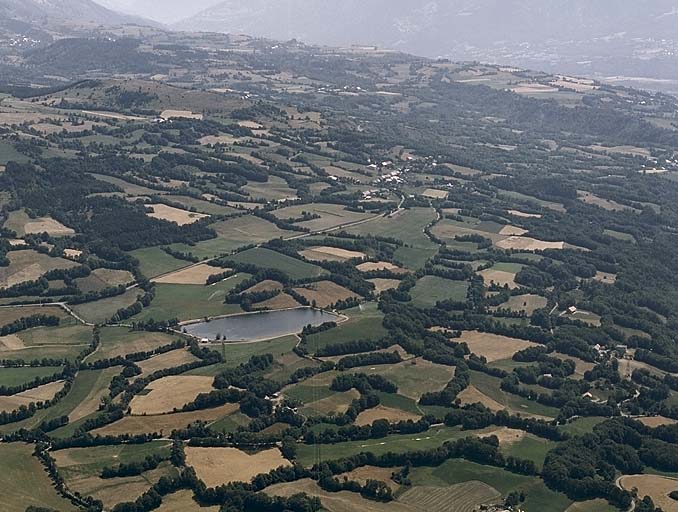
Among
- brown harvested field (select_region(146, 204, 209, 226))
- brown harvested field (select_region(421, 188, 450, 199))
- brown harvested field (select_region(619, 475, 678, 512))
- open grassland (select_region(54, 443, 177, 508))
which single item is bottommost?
open grassland (select_region(54, 443, 177, 508))

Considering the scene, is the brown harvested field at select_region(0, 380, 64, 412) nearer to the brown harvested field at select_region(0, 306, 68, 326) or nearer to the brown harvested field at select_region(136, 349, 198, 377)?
the brown harvested field at select_region(136, 349, 198, 377)

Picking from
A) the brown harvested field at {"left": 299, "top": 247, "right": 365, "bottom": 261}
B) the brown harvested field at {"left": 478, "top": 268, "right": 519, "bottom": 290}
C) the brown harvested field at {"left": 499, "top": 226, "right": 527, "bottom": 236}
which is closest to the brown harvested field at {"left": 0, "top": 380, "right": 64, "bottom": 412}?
the brown harvested field at {"left": 299, "top": 247, "right": 365, "bottom": 261}

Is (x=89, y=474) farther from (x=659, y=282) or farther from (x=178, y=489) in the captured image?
(x=659, y=282)

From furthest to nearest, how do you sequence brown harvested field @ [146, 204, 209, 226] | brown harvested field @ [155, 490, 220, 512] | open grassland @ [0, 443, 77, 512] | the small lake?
brown harvested field @ [146, 204, 209, 226]
the small lake
brown harvested field @ [155, 490, 220, 512]
open grassland @ [0, 443, 77, 512]

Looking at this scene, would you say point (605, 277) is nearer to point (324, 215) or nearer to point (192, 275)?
point (324, 215)

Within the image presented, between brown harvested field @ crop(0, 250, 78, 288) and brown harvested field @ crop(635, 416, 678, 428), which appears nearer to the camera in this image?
brown harvested field @ crop(635, 416, 678, 428)

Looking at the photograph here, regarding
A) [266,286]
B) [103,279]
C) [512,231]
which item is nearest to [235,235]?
[266,286]

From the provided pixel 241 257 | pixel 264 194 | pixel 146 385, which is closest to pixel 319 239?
pixel 241 257
